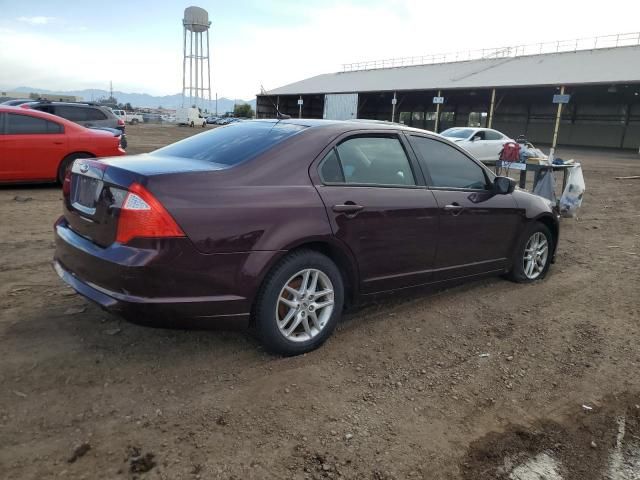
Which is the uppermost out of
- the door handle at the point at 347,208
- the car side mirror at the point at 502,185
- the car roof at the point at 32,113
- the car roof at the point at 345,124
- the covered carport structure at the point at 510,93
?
the covered carport structure at the point at 510,93

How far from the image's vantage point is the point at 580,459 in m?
2.54

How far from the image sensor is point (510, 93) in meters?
41.8

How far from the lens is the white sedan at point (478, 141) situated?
18953 millimetres

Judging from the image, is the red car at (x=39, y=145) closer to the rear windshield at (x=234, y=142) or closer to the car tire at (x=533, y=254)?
the rear windshield at (x=234, y=142)

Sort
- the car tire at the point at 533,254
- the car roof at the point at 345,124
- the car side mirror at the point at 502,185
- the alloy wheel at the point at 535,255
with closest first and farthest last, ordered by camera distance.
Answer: the car roof at the point at 345,124, the car side mirror at the point at 502,185, the car tire at the point at 533,254, the alloy wheel at the point at 535,255

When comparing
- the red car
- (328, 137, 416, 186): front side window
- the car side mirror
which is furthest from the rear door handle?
the red car

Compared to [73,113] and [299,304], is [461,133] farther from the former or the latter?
[299,304]

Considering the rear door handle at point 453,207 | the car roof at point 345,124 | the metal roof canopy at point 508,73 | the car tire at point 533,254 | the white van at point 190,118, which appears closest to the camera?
the car roof at point 345,124

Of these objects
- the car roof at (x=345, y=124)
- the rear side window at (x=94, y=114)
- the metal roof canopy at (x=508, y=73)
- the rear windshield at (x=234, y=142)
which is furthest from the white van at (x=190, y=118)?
the car roof at (x=345, y=124)

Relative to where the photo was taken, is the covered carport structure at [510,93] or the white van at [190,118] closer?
the covered carport structure at [510,93]

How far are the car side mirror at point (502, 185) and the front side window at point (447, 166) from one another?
10 cm

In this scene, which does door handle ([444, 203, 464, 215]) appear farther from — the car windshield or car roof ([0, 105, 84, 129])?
the car windshield

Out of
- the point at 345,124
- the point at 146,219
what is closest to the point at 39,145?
the point at 345,124

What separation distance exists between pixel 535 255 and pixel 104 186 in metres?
4.23
